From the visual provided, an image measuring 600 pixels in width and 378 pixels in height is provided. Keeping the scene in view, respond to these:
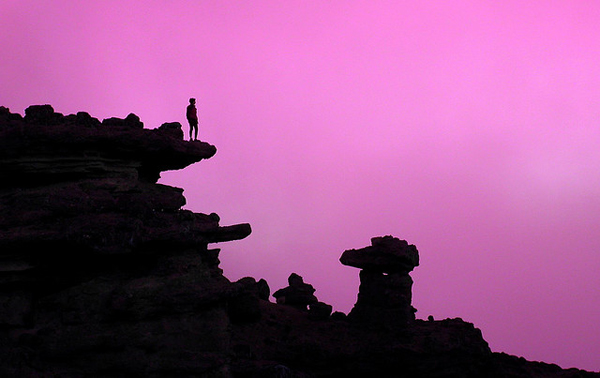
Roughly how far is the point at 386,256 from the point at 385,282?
2.18 meters

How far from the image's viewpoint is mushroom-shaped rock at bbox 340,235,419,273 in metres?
47.8

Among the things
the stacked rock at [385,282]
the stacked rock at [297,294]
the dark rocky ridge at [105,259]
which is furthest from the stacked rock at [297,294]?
the dark rocky ridge at [105,259]

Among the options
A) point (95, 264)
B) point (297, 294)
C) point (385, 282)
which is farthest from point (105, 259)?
point (297, 294)

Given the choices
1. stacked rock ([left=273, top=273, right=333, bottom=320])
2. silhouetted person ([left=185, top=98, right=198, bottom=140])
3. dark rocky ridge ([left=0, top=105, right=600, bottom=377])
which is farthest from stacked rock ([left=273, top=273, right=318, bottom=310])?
silhouetted person ([left=185, top=98, right=198, bottom=140])

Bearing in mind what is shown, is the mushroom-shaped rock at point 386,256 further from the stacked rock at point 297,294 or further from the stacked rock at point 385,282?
the stacked rock at point 297,294

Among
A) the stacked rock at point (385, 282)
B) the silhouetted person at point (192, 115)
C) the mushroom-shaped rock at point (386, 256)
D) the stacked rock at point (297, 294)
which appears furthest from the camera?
the stacked rock at point (297, 294)

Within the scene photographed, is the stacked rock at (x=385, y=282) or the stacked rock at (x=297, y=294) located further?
the stacked rock at (x=297, y=294)

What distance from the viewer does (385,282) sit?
47.6 meters

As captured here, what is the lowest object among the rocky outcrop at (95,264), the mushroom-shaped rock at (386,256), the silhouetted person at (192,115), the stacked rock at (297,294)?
the rocky outcrop at (95,264)

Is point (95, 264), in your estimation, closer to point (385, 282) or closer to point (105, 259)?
point (105, 259)

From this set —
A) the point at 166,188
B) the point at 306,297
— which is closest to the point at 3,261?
the point at 166,188

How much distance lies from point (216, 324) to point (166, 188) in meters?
9.85

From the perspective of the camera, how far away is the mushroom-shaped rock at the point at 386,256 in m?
47.8

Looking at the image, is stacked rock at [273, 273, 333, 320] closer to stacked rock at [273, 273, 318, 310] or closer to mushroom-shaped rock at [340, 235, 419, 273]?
stacked rock at [273, 273, 318, 310]
